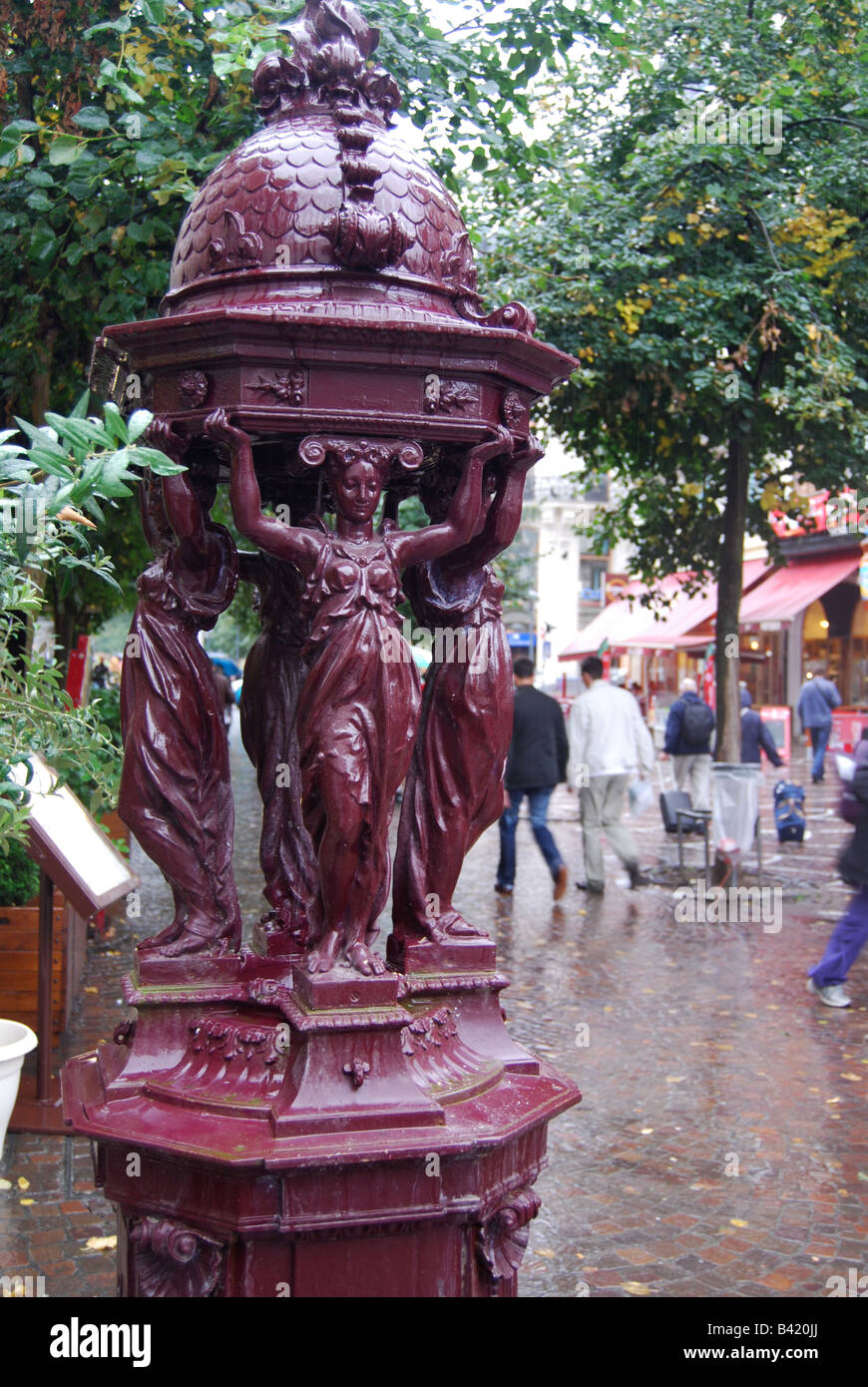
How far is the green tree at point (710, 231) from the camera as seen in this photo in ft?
29.9

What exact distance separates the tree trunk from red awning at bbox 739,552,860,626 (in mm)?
12044

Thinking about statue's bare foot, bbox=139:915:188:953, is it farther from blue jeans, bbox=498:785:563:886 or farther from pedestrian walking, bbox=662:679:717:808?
pedestrian walking, bbox=662:679:717:808

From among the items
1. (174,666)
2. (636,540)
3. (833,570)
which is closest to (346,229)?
(174,666)

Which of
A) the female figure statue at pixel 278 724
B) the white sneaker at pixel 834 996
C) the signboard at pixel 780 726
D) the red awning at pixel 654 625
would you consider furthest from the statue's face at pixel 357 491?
the red awning at pixel 654 625

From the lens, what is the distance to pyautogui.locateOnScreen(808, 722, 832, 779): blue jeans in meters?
19.0

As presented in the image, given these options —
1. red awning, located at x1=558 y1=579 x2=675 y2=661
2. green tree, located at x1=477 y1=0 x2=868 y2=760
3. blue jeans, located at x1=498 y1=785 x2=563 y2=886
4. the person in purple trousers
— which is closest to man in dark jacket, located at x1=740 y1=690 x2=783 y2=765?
green tree, located at x1=477 y1=0 x2=868 y2=760

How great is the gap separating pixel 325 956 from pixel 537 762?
7.58m

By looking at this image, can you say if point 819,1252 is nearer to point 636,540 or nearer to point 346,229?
point 346,229

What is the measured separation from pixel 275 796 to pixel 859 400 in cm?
833

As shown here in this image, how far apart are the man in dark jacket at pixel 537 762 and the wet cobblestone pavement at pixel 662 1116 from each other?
52cm

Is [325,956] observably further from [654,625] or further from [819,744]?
[654,625]

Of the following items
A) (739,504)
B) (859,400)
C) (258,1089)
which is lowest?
(258,1089)

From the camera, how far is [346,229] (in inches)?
105

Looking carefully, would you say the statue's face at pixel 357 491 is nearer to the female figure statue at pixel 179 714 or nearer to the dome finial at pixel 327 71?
the female figure statue at pixel 179 714
